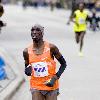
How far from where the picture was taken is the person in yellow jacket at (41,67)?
867 centimetres

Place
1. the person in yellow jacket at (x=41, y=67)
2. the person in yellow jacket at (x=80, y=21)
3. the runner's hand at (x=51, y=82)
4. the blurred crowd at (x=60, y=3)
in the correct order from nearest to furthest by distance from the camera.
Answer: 1. the runner's hand at (x=51, y=82)
2. the person in yellow jacket at (x=41, y=67)
3. the person in yellow jacket at (x=80, y=21)
4. the blurred crowd at (x=60, y=3)

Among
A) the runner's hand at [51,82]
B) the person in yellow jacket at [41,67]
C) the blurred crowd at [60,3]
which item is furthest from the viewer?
the blurred crowd at [60,3]

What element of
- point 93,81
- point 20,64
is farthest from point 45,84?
point 20,64

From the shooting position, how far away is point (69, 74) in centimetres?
1750

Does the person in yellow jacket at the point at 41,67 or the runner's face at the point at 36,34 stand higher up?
the runner's face at the point at 36,34

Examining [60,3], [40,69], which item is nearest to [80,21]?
[40,69]

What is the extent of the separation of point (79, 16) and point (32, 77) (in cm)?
1326

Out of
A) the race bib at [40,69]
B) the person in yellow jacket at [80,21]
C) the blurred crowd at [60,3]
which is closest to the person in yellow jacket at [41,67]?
the race bib at [40,69]

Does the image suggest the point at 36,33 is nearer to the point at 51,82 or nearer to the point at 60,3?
the point at 51,82

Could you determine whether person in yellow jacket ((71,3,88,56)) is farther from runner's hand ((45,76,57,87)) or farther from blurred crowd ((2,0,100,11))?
blurred crowd ((2,0,100,11))

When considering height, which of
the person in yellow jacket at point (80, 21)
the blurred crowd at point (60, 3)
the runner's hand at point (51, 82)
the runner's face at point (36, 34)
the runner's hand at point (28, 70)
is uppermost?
the runner's face at point (36, 34)

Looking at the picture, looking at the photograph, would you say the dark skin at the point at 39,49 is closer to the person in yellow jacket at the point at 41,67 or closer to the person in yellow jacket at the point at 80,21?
the person in yellow jacket at the point at 41,67

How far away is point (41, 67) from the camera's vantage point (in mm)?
8758

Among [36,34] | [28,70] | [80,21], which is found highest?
[36,34]
